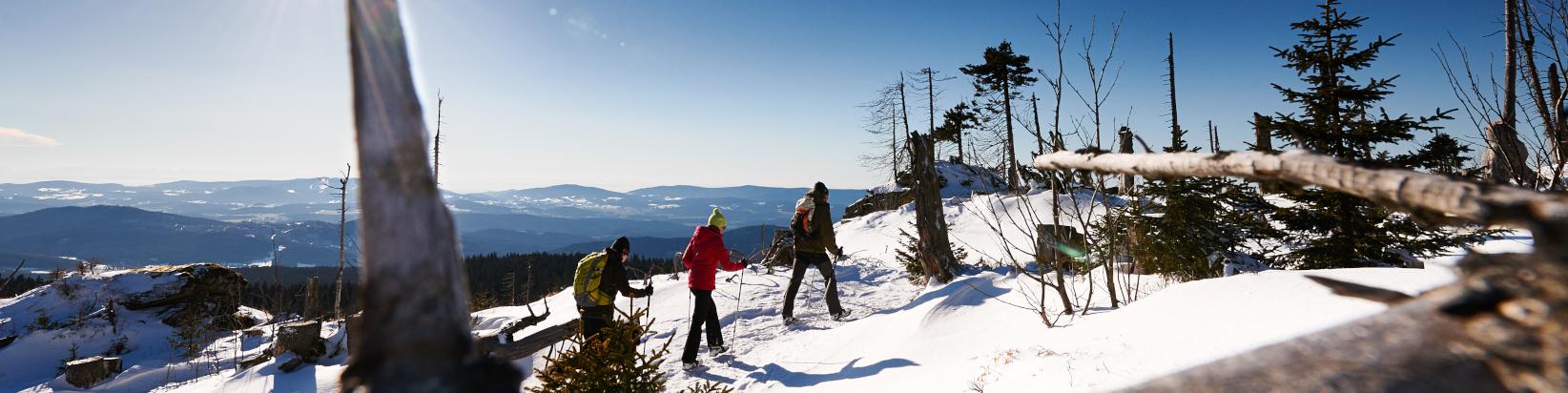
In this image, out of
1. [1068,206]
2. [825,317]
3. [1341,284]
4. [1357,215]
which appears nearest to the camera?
[1341,284]

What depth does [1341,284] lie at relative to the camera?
2.54ft

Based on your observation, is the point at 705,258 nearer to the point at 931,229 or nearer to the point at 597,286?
the point at 597,286

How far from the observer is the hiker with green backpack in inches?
177

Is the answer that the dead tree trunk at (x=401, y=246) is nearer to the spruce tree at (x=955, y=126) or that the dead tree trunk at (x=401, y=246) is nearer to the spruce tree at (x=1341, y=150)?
the spruce tree at (x=1341, y=150)

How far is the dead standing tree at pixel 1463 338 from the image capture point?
48 centimetres

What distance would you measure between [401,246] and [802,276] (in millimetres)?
5493

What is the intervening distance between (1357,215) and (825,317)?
4503 mm

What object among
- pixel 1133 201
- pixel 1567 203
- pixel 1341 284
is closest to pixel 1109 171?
pixel 1341 284

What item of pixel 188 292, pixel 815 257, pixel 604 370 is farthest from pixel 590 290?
pixel 188 292

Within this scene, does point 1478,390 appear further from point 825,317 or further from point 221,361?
point 221,361

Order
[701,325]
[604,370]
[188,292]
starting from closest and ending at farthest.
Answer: [604,370], [701,325], [188,292]

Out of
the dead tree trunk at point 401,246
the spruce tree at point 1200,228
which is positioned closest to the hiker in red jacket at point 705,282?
the spruce tree at point 1200,228

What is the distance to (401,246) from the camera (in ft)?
1.85

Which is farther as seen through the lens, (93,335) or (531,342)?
(93,335)
